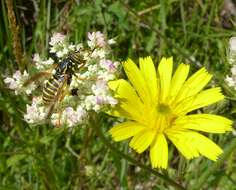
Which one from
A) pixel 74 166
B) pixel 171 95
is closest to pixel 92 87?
pixel 171 95

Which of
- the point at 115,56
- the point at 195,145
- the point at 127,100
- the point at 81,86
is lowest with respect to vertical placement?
the point at 115,56

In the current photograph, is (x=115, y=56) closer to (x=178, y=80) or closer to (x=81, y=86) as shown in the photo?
(x=178, y=80)

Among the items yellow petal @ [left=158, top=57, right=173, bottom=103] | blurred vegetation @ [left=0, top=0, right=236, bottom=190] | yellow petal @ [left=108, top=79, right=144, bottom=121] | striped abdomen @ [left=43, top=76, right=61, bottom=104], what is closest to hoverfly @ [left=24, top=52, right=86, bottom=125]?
striped abdomen @ [left=43, top=76, right=61, bottom=104]

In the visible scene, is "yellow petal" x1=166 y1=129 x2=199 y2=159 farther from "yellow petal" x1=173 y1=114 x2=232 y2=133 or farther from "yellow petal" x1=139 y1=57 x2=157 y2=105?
"yellow petal" x1=139 y1=57 x2=157 y2=105

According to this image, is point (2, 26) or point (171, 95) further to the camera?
point (2, 26)

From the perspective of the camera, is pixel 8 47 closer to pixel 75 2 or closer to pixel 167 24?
pixel 75 2

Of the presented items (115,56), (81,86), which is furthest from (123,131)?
(115,56)
